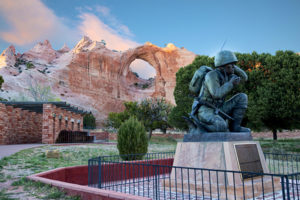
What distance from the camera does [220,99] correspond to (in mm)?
6406

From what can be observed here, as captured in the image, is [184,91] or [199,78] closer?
[199,78]

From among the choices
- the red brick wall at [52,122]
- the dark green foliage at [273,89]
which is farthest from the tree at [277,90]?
the red brick wall at [52,122]

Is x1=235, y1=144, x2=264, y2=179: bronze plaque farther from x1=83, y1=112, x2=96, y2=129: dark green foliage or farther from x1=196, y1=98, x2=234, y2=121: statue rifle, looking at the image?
x1=83, y1=112, x2=96, y2=129: dark green foliage

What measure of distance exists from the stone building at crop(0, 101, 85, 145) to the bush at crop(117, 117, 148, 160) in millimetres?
11858

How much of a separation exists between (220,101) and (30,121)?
2235 cm

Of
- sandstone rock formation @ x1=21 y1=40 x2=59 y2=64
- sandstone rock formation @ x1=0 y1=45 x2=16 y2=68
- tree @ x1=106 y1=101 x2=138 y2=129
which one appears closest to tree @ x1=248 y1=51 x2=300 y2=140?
tree @ x1=106 y1=101 x2=138 y2=129

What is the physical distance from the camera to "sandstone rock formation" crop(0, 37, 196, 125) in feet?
202

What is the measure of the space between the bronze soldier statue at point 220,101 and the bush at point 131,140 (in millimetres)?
4344

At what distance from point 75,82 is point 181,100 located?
139 ft

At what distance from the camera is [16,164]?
28.0 ft

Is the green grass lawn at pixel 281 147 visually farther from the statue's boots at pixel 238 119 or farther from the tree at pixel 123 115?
the tree at pixel 123 115

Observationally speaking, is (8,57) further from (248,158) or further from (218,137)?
(248,158)

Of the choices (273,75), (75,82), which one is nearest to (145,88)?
(75,82)

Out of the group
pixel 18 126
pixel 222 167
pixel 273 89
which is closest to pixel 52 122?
pixel 18 126
